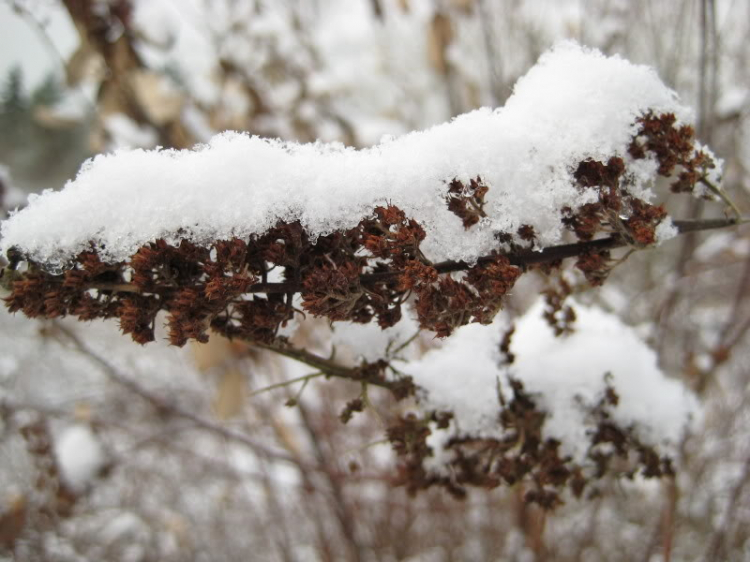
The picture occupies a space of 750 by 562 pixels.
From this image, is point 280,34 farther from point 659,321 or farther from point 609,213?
point 609,213

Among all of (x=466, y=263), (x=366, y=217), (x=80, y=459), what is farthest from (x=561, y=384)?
(x=80, y=459)

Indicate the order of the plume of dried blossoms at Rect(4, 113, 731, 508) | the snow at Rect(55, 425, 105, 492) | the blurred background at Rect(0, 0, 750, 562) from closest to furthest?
the plume of dried blossoms at Rect(4, 113, 731, 508) < the blurred background at Rect(0, 0, 750, 562) < the snow at Rect(55, 425, 105, 492)

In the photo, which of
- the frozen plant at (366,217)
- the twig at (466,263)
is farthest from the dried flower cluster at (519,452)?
the twig at (466,263)

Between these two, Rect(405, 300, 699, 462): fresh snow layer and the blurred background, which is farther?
the blurred background

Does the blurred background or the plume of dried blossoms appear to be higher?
the blurred background

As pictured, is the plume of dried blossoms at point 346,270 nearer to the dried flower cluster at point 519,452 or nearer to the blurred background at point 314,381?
the dried flower cluster at point 519,452

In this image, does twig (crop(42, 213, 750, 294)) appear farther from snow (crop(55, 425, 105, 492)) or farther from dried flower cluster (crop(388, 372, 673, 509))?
snow (crop(55, 425, 105, 492))

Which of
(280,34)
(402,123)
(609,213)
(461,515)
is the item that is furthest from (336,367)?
(402,123)

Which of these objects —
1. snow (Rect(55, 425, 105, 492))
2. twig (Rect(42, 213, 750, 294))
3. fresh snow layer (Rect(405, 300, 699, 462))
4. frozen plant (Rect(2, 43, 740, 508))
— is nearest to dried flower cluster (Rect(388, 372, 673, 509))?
fresh snow layer (Rect(405, 300, 699, 462))
